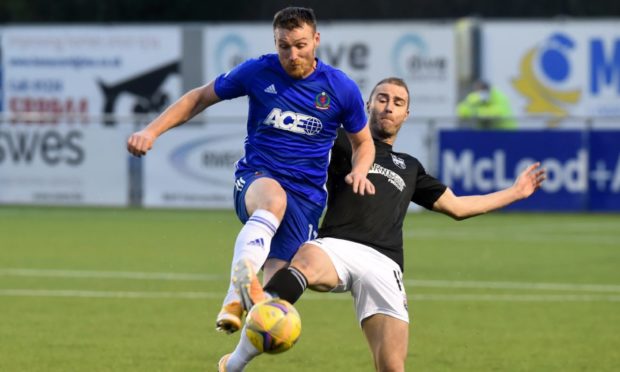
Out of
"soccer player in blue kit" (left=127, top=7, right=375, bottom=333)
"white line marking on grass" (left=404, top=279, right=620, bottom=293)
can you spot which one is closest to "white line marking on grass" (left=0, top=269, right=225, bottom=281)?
"white line marking on grass" (left=404, top=279, right=620, bottom=293)

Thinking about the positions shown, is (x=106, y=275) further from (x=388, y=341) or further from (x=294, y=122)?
(x=388, y=341)

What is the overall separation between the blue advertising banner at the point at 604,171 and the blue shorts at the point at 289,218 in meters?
17.3

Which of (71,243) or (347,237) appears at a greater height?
(347,237)

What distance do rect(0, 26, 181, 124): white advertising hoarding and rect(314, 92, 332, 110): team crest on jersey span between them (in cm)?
2798

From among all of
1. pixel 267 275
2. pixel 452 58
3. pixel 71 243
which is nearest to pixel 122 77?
pixel 452 58

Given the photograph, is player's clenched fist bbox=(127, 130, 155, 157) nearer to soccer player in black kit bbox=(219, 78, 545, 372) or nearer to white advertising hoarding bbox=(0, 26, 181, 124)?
soccer player in black kit bbox=(219, 78, 545, 372)

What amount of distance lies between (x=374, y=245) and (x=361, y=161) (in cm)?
51

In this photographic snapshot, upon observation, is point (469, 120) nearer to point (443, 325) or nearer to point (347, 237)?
point (443, 325)

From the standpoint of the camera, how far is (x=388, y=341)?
7.99 metres

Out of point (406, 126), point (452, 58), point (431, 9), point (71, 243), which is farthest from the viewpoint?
point (431, 9)

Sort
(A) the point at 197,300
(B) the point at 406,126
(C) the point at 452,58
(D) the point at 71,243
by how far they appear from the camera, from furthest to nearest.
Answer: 1. (C) the point at 452,58
2. (B) the point at 406,126
3. (D) the point at 71,243
4. (A) the point at 197,300

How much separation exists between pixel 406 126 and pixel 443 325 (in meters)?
13.0

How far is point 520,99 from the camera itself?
3472 cm

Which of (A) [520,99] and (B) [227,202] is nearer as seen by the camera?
(B) [227,202]
